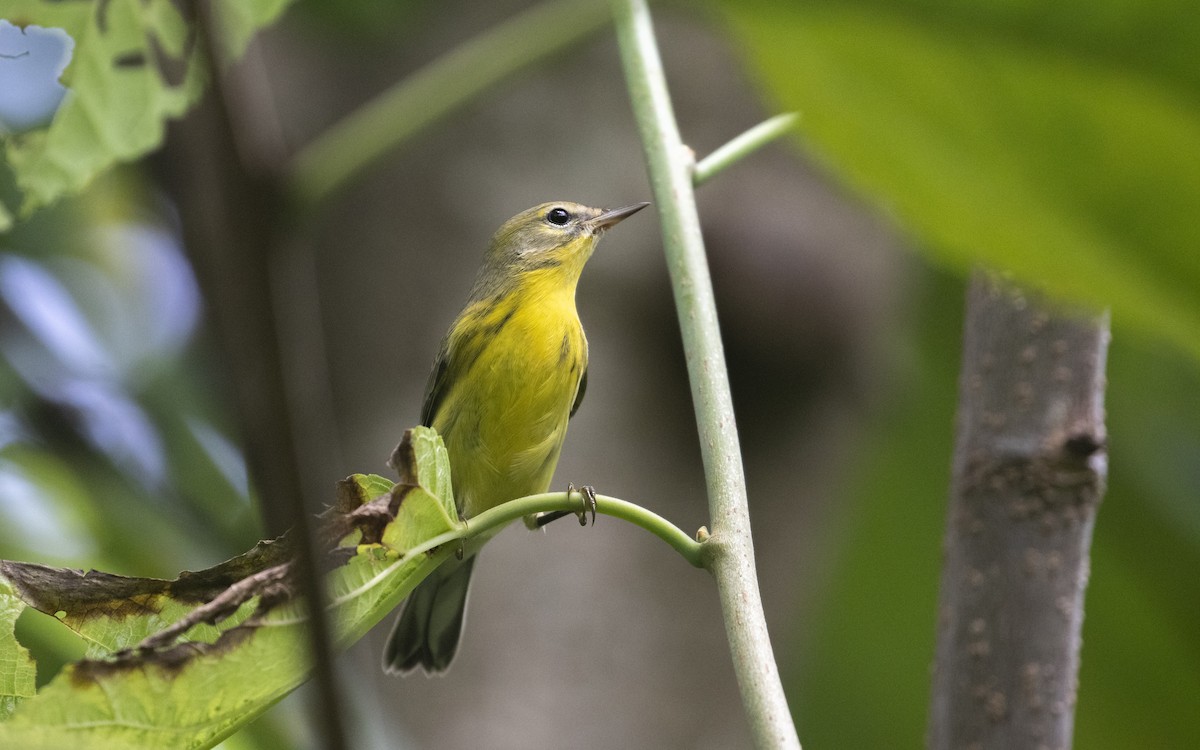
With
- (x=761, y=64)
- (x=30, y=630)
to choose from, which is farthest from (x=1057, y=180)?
(x=30, y=630)

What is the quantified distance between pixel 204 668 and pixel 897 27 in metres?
0.97

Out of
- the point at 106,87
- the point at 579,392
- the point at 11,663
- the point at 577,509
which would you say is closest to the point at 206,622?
the point at 11,663

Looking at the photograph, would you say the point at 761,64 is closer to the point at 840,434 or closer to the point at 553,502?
the point at 553,502

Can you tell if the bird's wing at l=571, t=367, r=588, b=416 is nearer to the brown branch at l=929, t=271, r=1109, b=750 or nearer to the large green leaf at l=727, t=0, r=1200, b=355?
the brown branch at l=929, t=271, r=1109, b=750

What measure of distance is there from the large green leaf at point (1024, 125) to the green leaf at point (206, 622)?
0.72 metres

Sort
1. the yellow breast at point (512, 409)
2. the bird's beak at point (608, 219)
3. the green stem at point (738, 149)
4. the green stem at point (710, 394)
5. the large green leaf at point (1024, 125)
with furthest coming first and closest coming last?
1. the bird's beak at point (608, 219)
2. the yellow breast at point (512, 409)
3. the green stem at point (738, 149)
4. the green stem at point (710, 394)
5. the large green leaf at point (1024, 125)

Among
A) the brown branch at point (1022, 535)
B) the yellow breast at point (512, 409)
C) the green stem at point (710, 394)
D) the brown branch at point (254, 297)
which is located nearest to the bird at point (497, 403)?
the yellow breast at point (512, 409)

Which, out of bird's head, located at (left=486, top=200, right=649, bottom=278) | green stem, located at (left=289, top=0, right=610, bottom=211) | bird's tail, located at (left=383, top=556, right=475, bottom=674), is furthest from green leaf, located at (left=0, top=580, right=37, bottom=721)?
bird's head, located at (left=486, top=200, right=649, bottom=278)

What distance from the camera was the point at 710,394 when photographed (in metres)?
1.41

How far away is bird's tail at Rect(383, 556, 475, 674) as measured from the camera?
3.50m

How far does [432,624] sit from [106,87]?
78.3 inches

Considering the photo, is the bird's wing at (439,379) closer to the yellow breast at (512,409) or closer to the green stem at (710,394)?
the yellow breast at (512,409)

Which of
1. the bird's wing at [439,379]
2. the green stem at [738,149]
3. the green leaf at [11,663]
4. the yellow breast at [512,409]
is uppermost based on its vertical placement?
the bird's wing at [439,379]

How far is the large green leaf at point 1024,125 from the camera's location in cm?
65
